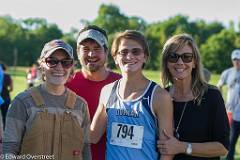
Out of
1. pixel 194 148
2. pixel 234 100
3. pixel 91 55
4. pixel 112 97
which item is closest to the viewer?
pixel 194 148

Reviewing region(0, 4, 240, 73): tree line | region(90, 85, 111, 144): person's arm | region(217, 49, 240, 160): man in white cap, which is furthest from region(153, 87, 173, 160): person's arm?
region(0, 4, 240, 73): tree line

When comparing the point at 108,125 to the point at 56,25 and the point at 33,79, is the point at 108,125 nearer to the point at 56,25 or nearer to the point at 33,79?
the point at 33,79

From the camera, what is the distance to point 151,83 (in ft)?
10.9

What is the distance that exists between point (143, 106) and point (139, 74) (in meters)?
0.29

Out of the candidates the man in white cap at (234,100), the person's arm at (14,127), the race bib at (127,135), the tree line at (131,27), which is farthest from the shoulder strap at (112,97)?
the tree line at (131,27)

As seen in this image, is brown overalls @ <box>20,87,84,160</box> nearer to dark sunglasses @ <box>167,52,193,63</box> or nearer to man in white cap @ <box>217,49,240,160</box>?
dark sunglasses @ <box>167,52,193,63</box>

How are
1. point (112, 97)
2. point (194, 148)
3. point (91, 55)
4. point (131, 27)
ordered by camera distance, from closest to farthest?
point (194, 148)
point (112, 97)
point (91, 55)
point (131, 27)

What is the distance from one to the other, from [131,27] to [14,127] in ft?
226

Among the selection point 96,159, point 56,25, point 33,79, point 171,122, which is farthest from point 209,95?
point 56,25

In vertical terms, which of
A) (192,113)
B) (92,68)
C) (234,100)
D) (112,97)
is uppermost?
(92,68)

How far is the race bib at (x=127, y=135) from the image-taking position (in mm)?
3238

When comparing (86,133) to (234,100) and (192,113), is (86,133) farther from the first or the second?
(234,100)

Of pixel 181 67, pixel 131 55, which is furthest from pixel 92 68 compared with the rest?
pixel 181 67

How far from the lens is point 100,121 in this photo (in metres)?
3.51
